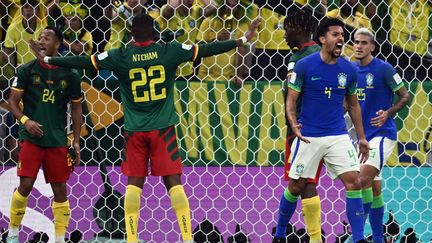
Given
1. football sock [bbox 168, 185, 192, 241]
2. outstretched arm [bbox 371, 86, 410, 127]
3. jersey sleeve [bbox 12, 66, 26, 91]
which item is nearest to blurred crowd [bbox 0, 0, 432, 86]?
jersey sleeve [bbox 12, 66, 26, 91]

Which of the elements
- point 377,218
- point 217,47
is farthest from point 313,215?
point 217,47

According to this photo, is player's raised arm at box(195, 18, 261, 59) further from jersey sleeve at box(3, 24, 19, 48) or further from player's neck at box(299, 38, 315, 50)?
jersey sleeve at box(3, 24, 19, 48)

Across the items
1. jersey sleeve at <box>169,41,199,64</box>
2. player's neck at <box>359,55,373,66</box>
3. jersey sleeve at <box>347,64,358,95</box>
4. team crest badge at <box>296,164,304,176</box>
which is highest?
jersey sleeve at <box>169,41,199,64</box>

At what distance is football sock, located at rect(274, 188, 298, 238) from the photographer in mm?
8133

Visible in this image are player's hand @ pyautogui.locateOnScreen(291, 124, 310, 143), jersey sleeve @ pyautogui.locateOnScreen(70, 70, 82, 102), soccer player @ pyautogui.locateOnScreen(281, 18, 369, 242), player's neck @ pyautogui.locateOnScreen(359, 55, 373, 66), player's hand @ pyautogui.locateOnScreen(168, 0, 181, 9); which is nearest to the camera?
player's hand @ pyautogui.locateOnScreen(291, 124, 310, 143)

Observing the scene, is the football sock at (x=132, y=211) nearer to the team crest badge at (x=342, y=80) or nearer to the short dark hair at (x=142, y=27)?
the short dark hair at (x=142, y=27)

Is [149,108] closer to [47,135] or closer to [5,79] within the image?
[47,135]

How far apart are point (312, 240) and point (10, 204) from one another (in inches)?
111

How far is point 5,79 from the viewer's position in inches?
370

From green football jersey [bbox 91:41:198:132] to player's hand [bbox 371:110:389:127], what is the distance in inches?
62.2

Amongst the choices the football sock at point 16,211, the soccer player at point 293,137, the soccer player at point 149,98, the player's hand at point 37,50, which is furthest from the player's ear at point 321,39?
the football sock at point 16,211

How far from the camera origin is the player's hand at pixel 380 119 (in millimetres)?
8406

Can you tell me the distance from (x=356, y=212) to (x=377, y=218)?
962 mm

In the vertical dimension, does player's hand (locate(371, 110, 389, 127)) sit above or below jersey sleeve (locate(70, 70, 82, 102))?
below
